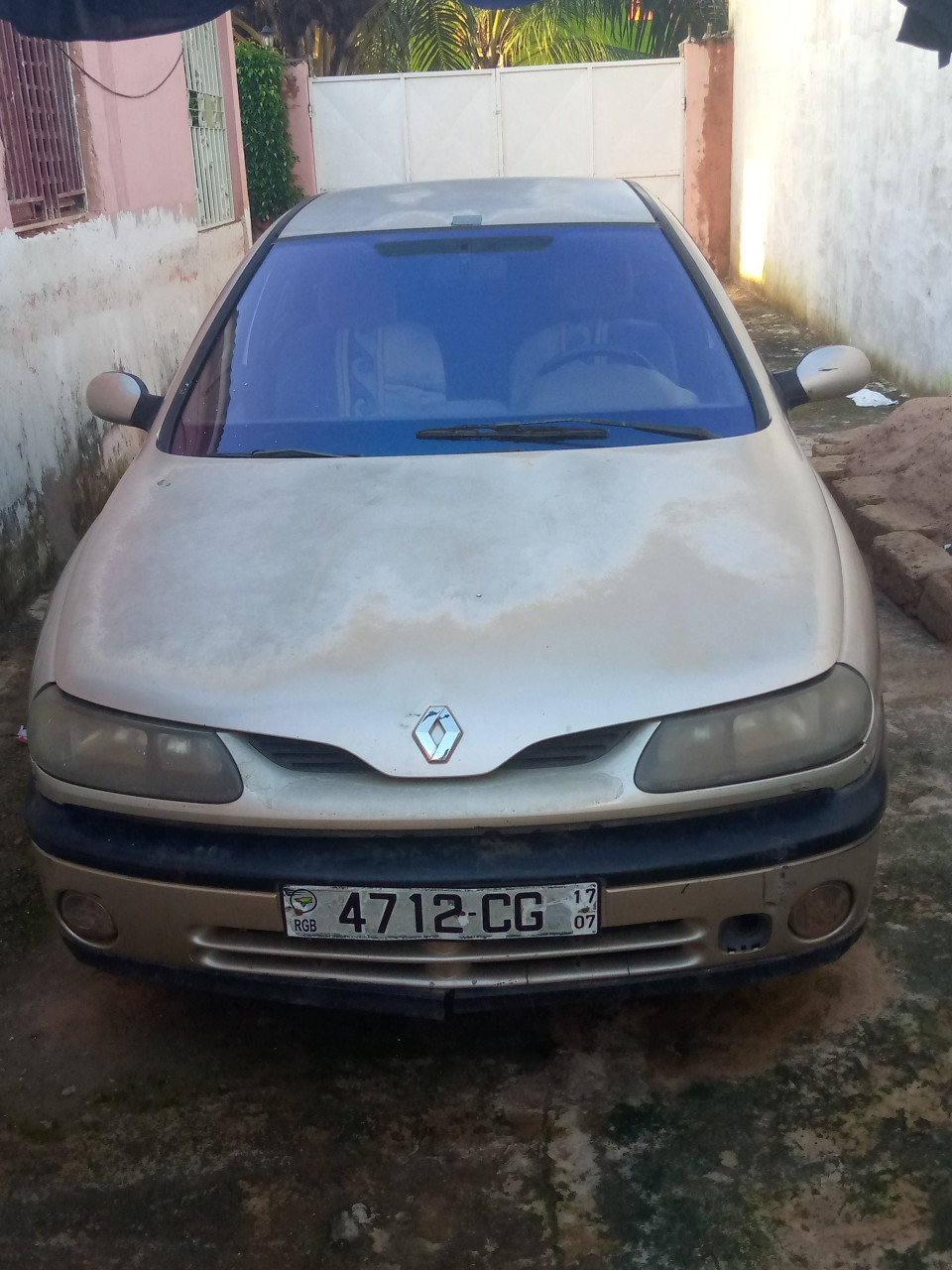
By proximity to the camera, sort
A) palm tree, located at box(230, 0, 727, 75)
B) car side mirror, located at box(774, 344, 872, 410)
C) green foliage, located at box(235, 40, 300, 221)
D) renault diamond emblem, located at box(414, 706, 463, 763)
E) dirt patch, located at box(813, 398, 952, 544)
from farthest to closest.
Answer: palm tree, located at box(230, 0, 727, 75) → green foliage, located at box(235, 40, 300, 221) → dirt patch, located at box(813, 398, 952, 544) → car side mirror, located at box(774, 344, 872, 410) → renault diamond emblem, located at box(414, 706, 463, 763)

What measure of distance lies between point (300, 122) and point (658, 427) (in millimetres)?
12943

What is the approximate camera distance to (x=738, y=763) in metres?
2.01

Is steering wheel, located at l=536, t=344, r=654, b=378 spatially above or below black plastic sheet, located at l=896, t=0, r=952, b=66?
below

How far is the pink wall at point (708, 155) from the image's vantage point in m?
13.8

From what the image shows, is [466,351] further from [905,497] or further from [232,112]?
[232,112]

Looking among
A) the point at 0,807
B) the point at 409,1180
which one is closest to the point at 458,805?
the point at 409,1180

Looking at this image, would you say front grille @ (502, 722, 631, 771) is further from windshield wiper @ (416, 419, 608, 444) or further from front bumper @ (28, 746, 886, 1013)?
windshield wiper @ (416, 419, 608, 444)

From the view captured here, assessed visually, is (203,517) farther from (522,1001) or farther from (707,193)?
(707,193)

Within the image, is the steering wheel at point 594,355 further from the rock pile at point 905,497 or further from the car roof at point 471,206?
the rock pile at point 905,497

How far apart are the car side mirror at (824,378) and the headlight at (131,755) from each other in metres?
1.77

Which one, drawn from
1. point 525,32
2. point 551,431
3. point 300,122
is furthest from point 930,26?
point 525,32

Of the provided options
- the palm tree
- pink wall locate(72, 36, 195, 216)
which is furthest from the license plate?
the palm tree

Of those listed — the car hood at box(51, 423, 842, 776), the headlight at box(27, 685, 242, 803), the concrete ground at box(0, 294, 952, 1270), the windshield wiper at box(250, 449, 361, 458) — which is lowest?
the concrete ground at box(0, 294, 952, 1270)

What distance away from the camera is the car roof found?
327 centimetres
